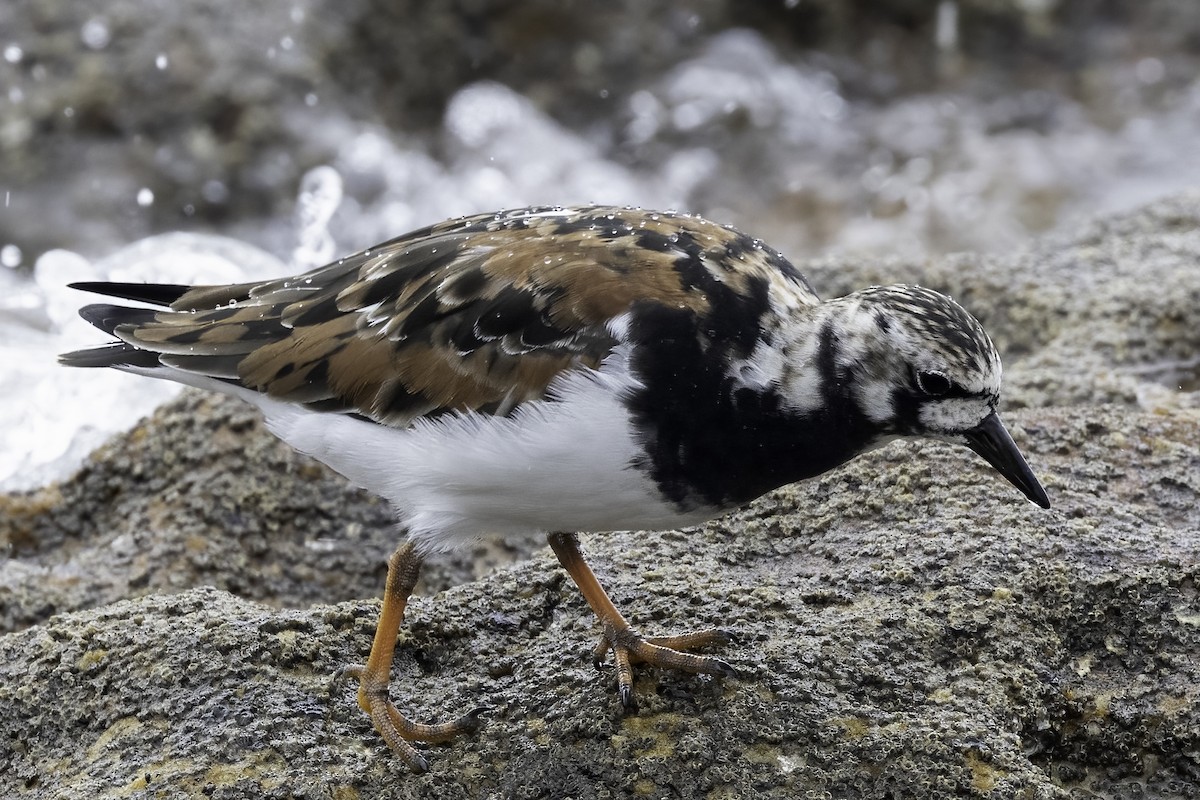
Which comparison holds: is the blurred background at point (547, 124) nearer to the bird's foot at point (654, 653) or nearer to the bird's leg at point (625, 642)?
the bird's leg at point (625, 642)

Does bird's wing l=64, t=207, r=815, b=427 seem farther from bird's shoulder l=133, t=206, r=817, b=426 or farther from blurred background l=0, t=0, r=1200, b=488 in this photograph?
blurred background l=0, t=0, r=1200, b=488

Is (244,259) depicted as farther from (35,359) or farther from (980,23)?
(980,23)

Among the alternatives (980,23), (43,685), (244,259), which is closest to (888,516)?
(43,685)

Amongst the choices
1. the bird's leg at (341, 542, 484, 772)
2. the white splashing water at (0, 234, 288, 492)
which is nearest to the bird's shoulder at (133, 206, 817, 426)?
the bird's leg at (341, 542, 484, 772)

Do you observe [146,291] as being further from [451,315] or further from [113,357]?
[451,315]

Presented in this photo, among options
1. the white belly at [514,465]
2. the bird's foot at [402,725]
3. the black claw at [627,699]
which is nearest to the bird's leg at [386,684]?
the bird's foot at [402,725]

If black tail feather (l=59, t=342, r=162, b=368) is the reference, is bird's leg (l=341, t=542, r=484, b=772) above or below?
below
